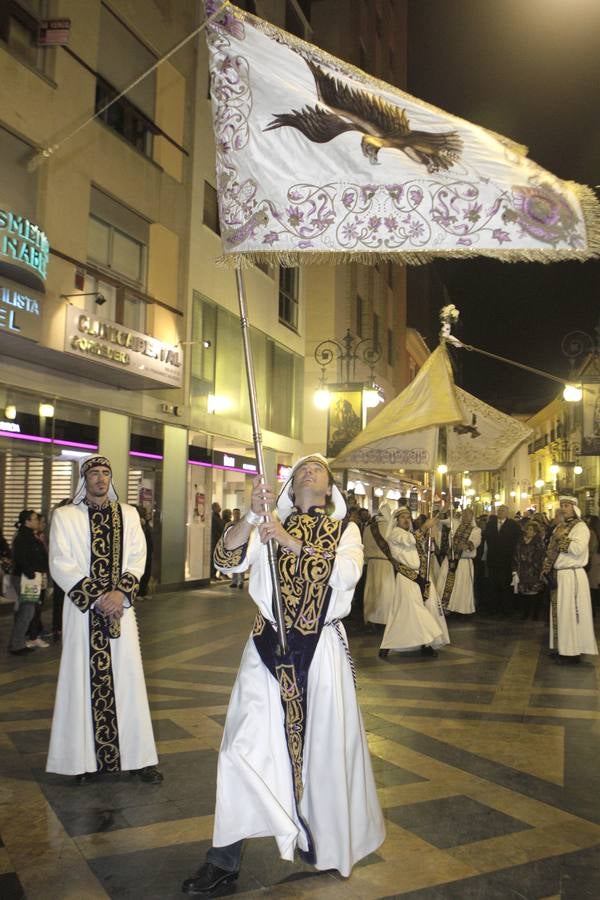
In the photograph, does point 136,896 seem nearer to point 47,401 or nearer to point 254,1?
point 47,401

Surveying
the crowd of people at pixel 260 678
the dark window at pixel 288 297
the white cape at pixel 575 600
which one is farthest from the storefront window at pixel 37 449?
the dark window at pixel 288 297

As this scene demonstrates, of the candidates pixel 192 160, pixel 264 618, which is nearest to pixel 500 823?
pixel 264 618

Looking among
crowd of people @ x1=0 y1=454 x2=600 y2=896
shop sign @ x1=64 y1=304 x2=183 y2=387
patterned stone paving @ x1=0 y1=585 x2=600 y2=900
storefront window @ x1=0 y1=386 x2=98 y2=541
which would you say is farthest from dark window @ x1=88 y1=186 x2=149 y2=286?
crowd of people @ x1=0 y1=454 x2=600 y2=896

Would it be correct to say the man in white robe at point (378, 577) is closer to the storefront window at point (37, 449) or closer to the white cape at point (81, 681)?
the storefront window at point (37, 449)

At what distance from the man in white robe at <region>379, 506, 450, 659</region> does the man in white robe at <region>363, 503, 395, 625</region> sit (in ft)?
4.34

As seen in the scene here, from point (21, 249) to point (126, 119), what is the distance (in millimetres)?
6670

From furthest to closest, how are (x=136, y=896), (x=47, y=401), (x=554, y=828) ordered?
(x=47, y=401), (x=554, y=828), (x=136, y=896)

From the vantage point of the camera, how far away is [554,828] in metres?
4.62

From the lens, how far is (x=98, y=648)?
5.46 m

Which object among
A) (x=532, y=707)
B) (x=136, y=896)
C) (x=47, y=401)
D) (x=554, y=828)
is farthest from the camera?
(x=47, y=401)

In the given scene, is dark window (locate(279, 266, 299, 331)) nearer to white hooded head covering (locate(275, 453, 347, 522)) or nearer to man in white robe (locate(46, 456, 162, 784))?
man in white robe (locate(46, 456, 162, 784))

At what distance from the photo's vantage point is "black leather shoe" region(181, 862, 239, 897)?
3.75 m

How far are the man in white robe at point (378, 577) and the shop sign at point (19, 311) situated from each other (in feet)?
19.6

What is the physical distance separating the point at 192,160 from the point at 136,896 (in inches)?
697
